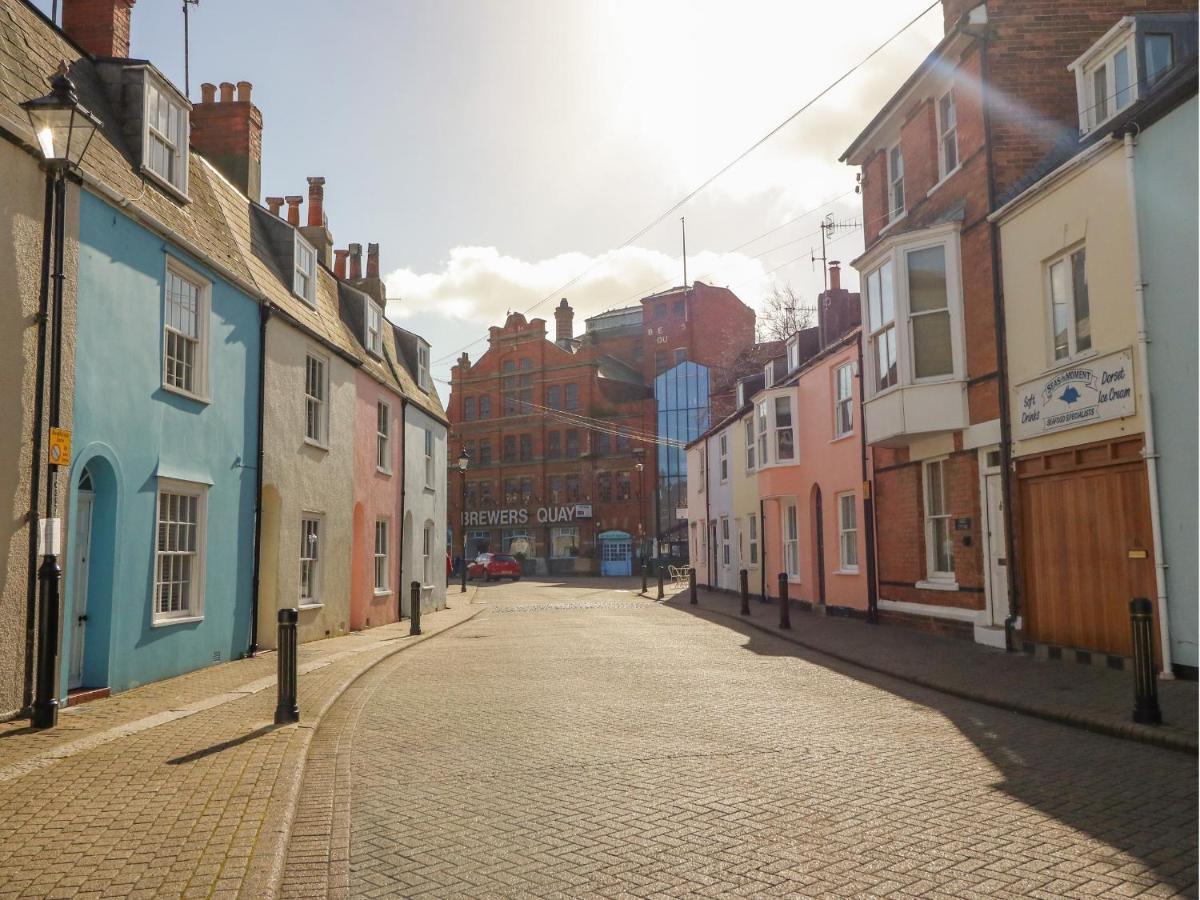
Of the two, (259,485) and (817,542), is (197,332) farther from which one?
(817,542)

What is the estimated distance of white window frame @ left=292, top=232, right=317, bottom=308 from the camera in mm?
17531

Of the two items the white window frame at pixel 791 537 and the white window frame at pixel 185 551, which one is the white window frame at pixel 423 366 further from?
the white window frame at pixel 185 551

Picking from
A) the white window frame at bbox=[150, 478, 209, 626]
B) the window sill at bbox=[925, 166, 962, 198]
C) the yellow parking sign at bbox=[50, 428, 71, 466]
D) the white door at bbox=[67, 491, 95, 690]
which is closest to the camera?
the yellow parking sign at bbox=[50, 428, 71, 466]

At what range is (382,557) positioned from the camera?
73.8ft

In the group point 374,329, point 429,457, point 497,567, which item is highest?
point 374,329

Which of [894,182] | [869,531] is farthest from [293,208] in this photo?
[869,531]

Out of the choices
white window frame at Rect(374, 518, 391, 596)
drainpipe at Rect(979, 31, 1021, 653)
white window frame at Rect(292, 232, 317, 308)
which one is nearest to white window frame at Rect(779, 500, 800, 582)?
white window frame at Rect(374, 518, 391, 596)

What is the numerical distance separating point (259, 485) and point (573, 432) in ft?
165

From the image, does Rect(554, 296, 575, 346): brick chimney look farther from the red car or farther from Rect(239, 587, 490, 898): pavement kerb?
Rect(239, 587, 490, 898): pavement kerb

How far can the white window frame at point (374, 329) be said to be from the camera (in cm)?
2220

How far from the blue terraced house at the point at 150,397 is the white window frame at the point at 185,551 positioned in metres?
0.02

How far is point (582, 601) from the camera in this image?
3139 cm

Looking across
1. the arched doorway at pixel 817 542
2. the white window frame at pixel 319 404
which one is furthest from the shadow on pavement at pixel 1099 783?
the arched doorway at pixel 817 542

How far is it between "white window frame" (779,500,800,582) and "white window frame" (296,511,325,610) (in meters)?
13.1
